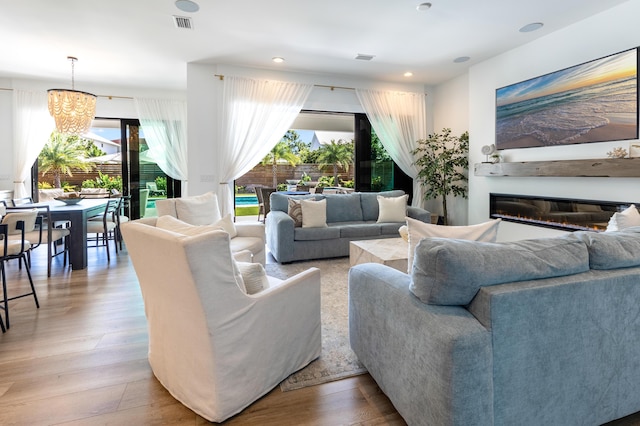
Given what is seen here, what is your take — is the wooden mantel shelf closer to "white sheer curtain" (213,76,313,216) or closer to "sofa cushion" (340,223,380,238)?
"sofa cushion" (340,223,380,238)

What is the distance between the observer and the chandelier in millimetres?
4641

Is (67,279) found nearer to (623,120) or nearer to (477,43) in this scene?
(477,43)

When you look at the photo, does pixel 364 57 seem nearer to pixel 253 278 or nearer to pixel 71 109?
pixel 71 109

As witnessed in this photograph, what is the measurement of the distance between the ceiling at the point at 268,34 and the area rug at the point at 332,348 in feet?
9.31

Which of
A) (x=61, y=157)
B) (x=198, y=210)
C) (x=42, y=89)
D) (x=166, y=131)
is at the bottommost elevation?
(x=198, y=210)

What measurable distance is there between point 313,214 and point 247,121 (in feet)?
6.53

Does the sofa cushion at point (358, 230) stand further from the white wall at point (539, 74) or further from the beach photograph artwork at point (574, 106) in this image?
the beach photograph artwork at point (574, 106)

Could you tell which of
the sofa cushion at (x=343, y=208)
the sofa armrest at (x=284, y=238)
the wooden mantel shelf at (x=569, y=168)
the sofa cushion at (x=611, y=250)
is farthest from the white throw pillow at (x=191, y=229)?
the wooden mantel shelf at (x=569, y=168)

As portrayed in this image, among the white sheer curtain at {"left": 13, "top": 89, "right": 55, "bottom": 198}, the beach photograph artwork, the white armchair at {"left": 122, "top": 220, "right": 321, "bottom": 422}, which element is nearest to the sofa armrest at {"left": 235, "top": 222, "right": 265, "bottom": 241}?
the white armchair at {"left": 122, "top": 220, "right": 321, "bottom": 422}

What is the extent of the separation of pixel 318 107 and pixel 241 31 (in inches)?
82.9

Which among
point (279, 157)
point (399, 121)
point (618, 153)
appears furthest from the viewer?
point (279, 157)

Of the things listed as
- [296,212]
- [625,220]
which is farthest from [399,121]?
[625,220]

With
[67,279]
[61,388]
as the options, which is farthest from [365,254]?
[67,279]

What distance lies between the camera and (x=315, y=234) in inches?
180
